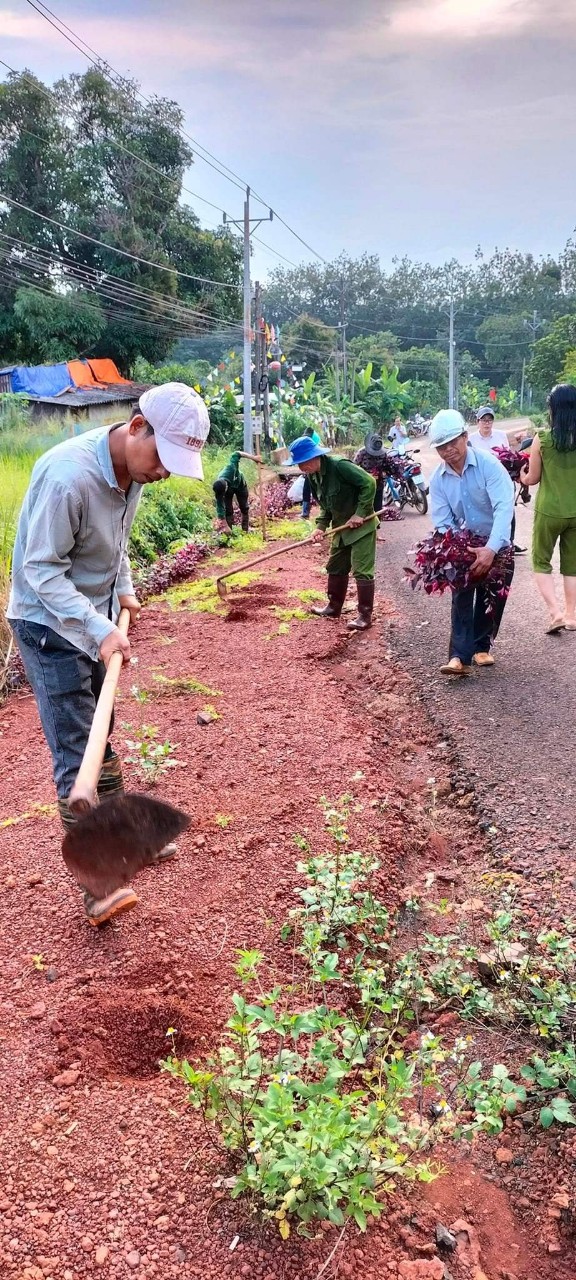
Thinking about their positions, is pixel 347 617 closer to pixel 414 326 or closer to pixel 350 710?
pixel 350 710

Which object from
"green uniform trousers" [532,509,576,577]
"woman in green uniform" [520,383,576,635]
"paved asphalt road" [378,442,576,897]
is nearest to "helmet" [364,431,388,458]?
"paved asphalt road" [378,442,576,897]

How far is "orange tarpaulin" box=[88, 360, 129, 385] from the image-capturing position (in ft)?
84.8

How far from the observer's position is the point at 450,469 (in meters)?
4.78

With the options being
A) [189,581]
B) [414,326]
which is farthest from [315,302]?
[189,581]

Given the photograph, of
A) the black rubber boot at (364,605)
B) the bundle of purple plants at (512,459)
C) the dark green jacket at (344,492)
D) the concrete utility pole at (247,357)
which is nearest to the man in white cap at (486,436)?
the bundle of purple plants at (512,459)

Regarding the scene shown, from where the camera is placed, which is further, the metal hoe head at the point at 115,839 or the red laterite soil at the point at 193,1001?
the metal hoe head at the point at 115,839

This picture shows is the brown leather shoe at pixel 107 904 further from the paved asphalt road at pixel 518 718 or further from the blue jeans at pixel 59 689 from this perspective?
the paved asphalt road at pixel 518 718

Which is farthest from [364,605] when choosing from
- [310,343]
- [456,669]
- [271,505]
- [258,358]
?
[310,343]

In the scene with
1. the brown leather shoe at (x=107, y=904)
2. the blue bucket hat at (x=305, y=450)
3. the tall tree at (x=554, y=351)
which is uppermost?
the tall tree at (x=554, y=351)

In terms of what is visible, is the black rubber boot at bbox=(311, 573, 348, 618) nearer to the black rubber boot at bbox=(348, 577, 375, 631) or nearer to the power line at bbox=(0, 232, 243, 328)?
the black rubber boot at bbox=(348, 577, 375, 631)

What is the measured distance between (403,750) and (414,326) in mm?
74698

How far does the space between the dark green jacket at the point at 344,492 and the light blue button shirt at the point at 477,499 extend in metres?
1.03

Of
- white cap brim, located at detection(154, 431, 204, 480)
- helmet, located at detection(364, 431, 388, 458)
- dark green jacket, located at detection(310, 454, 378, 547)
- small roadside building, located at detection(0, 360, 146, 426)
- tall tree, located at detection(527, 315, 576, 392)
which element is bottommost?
dark green jacket, located at detection(310, 454, 378, 547)

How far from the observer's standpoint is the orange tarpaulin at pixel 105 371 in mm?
25844
